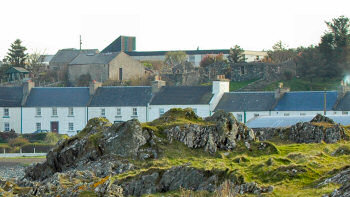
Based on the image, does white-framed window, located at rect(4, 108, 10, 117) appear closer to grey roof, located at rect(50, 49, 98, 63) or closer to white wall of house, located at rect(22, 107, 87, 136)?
white wall of house, located at rect(22, 107, 87, 136)

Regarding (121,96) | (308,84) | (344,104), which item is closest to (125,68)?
(121,96)

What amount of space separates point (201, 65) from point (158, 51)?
23245 mm

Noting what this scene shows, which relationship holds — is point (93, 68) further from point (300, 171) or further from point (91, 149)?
point (300, 171)

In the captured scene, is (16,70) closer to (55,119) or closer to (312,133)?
(55,119)

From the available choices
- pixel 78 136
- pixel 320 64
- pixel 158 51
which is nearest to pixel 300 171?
pixel 78 136

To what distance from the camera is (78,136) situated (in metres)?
33.3

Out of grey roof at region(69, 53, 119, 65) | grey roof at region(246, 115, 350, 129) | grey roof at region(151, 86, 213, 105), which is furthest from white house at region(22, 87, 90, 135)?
grey roof at region(246, 115, 350, 129)

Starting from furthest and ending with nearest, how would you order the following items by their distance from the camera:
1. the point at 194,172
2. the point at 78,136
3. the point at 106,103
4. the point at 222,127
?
1. the point at 106,103
2. the point at 78,136
3. the point at 222,127
4. the point at 194,172

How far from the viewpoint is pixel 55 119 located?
270ft

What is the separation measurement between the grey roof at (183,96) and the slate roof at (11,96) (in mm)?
14345

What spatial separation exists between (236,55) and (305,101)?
3650 centimetres

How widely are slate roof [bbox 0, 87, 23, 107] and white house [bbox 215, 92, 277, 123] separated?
69.7ft

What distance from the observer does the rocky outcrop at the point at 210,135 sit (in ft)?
100

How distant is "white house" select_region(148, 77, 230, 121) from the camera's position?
77688 millimetres
